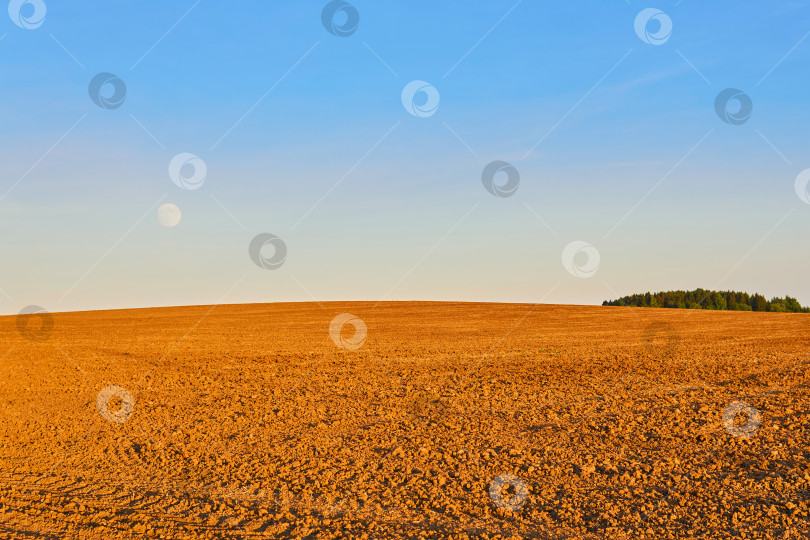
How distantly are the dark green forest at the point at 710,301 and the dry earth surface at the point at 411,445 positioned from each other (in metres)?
40.0

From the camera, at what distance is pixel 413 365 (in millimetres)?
15539

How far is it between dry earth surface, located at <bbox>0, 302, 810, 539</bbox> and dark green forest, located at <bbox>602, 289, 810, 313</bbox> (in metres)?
40.0

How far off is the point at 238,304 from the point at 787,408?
152ft

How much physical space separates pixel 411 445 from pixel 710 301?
58.9 meters

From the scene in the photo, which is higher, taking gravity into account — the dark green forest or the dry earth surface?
the dark green forest

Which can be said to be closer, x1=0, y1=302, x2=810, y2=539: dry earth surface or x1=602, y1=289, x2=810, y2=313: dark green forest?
x1=0, y1=302, x2=810, y2=539: dry earth surface

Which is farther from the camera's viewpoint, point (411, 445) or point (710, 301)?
point (710, 301)

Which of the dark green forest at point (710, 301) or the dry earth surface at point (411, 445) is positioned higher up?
the dark green forest at point (710, 301)

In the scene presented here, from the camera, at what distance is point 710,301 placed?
59406mm

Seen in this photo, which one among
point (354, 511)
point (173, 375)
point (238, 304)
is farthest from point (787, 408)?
point (238, 304)

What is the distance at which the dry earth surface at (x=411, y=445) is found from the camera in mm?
5855

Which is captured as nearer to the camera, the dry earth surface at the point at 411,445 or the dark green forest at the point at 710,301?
the dry earth surface at the point at 411,445

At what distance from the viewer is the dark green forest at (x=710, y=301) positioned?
55969 mm

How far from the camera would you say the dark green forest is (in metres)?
56.0
